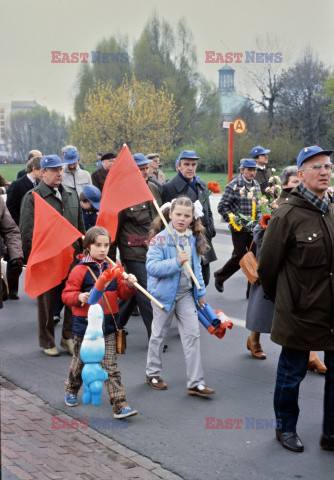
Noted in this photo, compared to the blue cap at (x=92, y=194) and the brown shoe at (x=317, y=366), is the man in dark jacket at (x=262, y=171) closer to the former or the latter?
the blue cap at (x=92, y=194)

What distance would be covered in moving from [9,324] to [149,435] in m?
3.73

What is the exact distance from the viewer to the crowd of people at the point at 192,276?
4.35 metres

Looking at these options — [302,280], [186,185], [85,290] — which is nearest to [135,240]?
[186,185]

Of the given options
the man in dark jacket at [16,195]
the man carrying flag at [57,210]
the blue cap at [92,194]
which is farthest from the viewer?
the man in dark jacket at [16,195]

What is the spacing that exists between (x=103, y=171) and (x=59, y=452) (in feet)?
22.1

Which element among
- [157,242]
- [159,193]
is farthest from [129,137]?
[157,242]

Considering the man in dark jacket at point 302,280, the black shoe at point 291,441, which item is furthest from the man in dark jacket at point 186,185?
the black shoe at point 291,441

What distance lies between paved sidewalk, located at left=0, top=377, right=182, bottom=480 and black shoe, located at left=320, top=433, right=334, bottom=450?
1073 mm

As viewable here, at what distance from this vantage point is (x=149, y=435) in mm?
4676

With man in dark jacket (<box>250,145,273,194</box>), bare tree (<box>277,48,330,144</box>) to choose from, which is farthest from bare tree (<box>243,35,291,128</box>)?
man in dark jacket (<box>250,145,273,194</box>)

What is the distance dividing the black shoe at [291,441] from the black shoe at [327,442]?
0.15m

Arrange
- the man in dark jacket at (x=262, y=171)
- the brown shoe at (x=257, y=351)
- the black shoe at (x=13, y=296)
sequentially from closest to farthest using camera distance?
the brown shoe at (x=257, y=351)
the black shoe at (x=13, y=296)
the man in dark jacket at (x=262, y=171)

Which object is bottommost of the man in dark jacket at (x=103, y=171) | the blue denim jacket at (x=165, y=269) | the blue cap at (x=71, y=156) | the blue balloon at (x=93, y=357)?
the blue balloon at (x=93, y=357)
